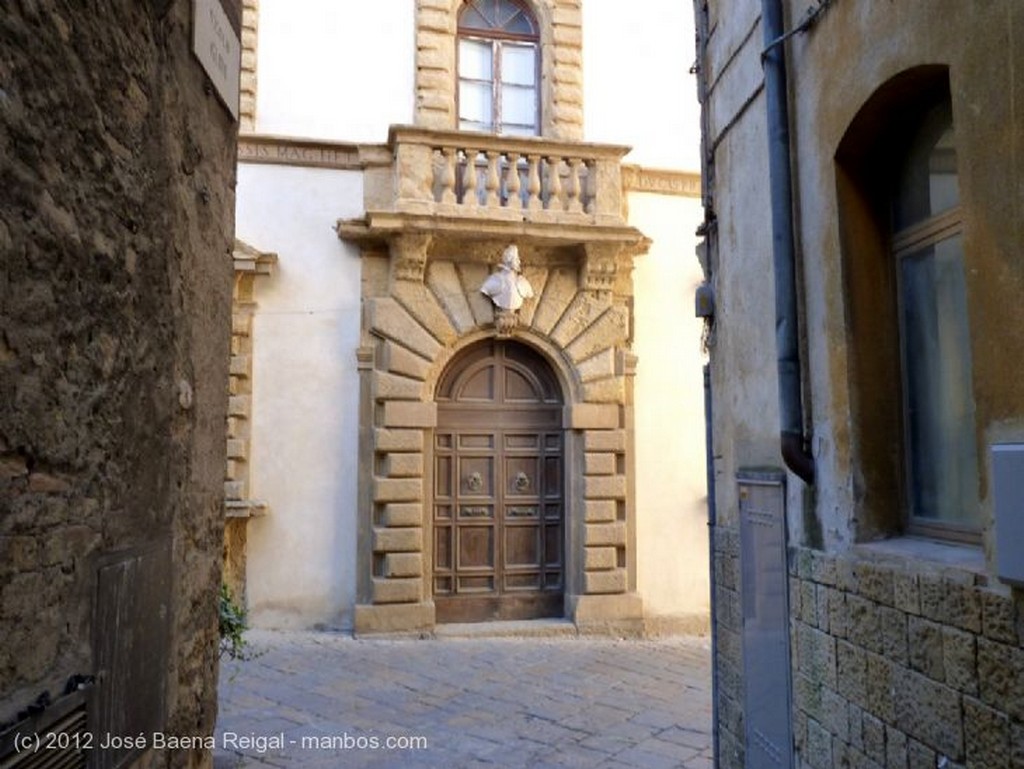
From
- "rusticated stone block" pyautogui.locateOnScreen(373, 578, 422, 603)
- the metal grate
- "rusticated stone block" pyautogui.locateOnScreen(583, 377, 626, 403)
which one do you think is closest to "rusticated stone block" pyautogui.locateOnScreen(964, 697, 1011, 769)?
the metal grate

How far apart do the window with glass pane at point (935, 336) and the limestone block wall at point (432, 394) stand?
5319mm

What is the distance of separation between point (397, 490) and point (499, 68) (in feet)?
15.9

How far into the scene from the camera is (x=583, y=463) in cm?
826

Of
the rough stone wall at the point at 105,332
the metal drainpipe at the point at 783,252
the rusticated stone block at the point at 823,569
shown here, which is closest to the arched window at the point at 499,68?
the metal drainpipe at the point at 783,252

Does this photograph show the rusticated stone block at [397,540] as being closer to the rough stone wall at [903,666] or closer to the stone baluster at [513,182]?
the stone baluster at [513,182]

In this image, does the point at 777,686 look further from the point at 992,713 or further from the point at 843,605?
the point at 992,713

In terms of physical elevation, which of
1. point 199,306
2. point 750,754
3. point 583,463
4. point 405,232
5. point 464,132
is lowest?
point 750,754

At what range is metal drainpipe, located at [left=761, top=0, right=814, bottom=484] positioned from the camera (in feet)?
11.1

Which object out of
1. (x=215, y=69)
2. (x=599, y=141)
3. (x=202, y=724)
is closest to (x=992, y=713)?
(x=202, y=724)

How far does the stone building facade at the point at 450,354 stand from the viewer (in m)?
7.83

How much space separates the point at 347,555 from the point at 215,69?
18.0ft

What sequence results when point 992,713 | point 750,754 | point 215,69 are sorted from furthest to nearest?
point 750,754 → point 215,69 → point 992,713

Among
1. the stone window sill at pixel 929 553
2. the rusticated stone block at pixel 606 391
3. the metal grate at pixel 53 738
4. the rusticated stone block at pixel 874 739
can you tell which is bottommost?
the rusticated stone block at pixel 874 739

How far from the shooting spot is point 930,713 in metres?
2.47
